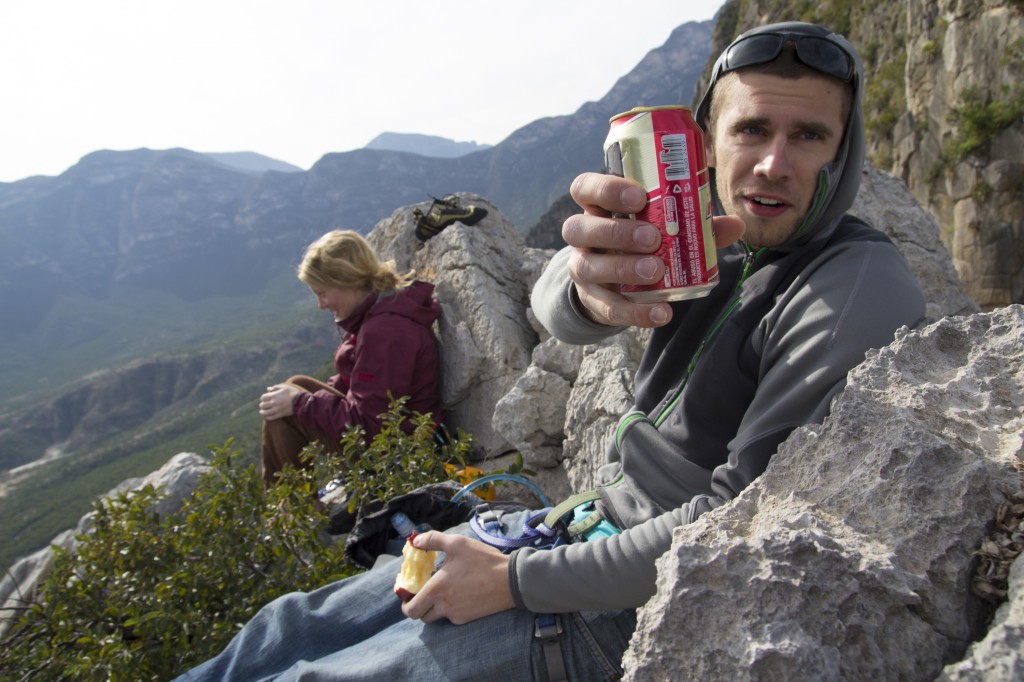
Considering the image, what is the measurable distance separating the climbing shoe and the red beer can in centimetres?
610

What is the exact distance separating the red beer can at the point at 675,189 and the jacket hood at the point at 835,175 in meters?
0.58

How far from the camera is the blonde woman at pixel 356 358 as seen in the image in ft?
18.1

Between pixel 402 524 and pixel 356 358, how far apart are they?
115 inches

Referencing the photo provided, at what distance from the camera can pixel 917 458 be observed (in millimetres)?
1342

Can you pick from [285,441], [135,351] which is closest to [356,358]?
[285,441]

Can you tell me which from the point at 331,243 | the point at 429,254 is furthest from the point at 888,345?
the point at 429,254

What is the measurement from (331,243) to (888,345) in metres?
5.43

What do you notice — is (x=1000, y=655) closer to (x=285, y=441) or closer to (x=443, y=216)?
(x=285, y=441)

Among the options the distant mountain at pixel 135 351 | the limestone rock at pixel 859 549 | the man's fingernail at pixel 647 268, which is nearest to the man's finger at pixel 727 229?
the man's fingernail at pixel 647 268

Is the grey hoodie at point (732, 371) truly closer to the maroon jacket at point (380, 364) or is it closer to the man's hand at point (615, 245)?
the man's hand at point (615, 245)

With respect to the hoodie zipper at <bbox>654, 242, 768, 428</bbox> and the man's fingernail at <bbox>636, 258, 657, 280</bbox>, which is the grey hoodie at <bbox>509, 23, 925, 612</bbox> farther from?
the man's fingernail at <bbox>636, 258, 657, 280</bbox>

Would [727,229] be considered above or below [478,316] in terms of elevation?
above

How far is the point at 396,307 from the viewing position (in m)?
5.91

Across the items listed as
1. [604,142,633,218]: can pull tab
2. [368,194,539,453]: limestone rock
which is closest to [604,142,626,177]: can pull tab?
[604,142,633,218]: can pull tab
